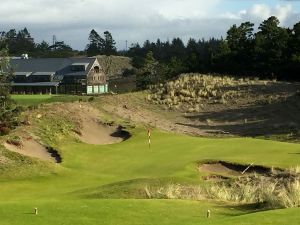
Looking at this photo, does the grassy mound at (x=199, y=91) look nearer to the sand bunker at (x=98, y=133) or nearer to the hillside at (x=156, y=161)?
the hillside at (x=156, y=161)

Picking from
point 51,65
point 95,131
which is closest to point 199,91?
point 95,131

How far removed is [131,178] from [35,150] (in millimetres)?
9802

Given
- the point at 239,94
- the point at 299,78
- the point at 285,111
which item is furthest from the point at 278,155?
the point at 299,78

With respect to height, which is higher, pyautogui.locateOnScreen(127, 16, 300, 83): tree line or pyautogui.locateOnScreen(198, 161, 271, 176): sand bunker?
pyautogui.locateOnScreen(127, 16, 300, 83): tree line

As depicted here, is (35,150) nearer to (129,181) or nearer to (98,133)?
(98,133)

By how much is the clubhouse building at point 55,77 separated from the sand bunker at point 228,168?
7565 cm

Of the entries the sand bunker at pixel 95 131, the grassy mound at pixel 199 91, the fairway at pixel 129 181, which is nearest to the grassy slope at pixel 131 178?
the fairway at pixel 129 181

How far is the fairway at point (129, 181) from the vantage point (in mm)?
12102

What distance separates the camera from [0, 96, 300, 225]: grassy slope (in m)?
12.0

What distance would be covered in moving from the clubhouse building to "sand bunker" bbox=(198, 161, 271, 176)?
2978 inches

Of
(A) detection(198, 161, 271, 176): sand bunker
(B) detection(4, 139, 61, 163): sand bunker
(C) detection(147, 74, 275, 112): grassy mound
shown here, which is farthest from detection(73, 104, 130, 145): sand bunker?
(C) detection(147, 74, 275, 112): grassy mound

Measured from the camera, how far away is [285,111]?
52.0 m

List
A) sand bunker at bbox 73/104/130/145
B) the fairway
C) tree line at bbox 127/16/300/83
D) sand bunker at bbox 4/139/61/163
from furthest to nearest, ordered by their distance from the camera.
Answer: tree line at bbox 127/16/300/83
sand bunker at bbox 73/104/130/145
sand bunker at bbox 4/139/61/163
the fairway

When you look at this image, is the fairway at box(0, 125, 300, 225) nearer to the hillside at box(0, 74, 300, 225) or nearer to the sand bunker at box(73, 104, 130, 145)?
the hillside at box(0, 74, 300, 225)
